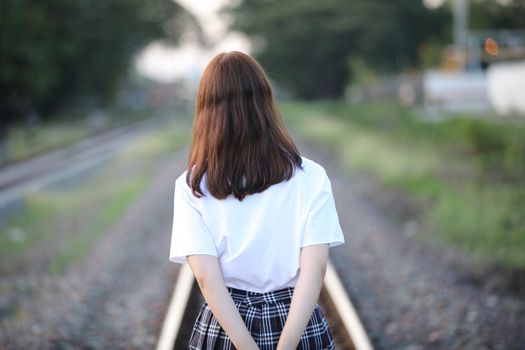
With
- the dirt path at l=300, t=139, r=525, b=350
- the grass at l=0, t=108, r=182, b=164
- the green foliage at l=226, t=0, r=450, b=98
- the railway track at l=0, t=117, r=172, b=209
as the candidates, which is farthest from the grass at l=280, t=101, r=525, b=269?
the green foliage at l=226, t=0, r=450, b=98

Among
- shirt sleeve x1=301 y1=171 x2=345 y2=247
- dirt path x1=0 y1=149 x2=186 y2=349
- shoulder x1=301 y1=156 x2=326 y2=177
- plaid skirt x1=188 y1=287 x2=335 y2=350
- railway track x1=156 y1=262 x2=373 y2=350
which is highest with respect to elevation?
shoulder x1=301 y1=156 x2=326 y2=177

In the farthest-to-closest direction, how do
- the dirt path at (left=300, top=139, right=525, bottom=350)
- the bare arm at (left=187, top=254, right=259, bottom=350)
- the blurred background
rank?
the blurred background → the dirt path at (left=300, top=139, right=525, bottom=350) → the bare arm at (left=187, top=254, right=259, bottom=350)

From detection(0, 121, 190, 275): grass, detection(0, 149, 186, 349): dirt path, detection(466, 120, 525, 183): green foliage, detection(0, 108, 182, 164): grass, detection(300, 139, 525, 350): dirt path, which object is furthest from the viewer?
detection(0, 108, 182, 164): grass

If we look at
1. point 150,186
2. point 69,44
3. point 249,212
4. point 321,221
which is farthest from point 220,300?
point 69,44

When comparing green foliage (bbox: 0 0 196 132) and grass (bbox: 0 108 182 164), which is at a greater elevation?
green foliage (bbox: 0 0 196 132)

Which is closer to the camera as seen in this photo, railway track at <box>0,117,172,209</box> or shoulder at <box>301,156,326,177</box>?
shoulder at <box>301,156,326,177</box>

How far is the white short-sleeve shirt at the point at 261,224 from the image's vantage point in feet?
7.04

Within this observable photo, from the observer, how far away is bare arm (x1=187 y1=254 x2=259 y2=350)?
2.13 meters

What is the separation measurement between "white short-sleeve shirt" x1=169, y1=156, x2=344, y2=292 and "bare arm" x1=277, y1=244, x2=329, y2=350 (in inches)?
1.3

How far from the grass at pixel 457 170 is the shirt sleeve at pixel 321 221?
201 inches

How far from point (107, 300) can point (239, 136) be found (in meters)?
4.72

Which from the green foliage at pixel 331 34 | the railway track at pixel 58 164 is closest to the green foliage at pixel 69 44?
the railway track at pixel 58 164

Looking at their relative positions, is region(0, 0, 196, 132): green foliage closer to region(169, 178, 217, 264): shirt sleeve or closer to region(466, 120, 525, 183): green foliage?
region(466, 120, 525, 183): green foliage

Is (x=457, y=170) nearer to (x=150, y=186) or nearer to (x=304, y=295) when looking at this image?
(x=150, y=186)
